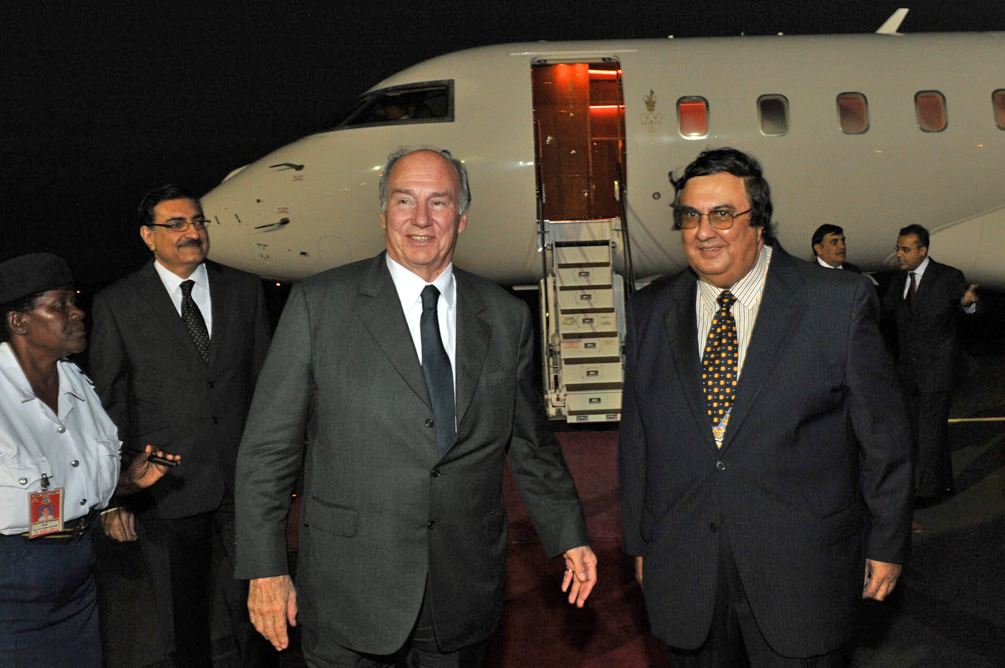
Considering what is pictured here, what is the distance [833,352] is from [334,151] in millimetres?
8209

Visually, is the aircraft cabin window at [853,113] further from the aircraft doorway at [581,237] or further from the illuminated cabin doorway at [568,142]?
the illuminated cabin doorway at [568,142]

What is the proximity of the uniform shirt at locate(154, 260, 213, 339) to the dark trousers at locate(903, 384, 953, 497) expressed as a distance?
451 centimetres

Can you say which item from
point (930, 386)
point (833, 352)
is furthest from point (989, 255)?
point (833, 352)

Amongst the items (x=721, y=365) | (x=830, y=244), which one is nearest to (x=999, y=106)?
(x=830, y=244)

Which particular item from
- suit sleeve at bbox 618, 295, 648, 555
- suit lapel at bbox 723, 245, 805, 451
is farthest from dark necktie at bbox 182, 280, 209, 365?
suit lapel at bbox 723, 245, 805, 451

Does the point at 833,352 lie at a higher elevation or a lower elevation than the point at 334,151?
lower

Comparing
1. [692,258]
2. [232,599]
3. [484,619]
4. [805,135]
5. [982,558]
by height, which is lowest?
[982,558]

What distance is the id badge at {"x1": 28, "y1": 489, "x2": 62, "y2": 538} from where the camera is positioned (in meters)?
2.30

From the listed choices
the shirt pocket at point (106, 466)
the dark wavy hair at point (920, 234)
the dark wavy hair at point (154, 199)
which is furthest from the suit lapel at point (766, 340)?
the dark wavy hair at point (920, 234)

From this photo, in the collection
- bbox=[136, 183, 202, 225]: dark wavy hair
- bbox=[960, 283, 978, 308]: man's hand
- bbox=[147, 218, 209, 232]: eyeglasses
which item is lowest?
bbox=[960, 283, 978, 308]: man's hand

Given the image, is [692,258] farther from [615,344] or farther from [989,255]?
[989,255]

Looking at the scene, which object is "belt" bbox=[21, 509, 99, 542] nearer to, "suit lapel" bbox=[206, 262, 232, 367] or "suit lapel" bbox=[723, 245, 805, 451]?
"suit lapel" bbox=[206, 262, 232, 367]

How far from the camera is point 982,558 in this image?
498 cm

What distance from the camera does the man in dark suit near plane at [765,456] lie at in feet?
8.09
